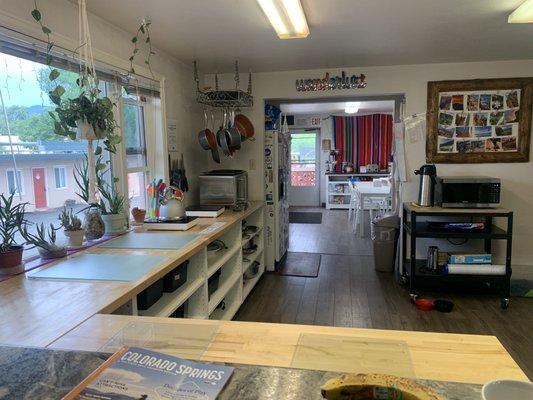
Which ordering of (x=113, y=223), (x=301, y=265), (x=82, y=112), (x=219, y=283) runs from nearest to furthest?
(x=82, y=112), (x=113, y=223), (x=219, y=283), (x=301, y=265)

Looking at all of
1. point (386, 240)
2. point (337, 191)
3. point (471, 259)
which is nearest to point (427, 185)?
point (471, 259)

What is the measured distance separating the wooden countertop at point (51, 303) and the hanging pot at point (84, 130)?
0.69 m

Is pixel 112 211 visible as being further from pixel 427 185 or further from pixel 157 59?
pixel 427 185

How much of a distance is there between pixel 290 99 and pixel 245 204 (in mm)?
1329

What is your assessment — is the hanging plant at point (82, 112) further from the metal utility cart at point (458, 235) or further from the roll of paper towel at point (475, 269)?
the roll of paper towel at point (475, 269)

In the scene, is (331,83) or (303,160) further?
(303,160)

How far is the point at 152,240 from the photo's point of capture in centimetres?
233

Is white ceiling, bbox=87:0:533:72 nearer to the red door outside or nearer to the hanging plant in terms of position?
the hanging plant

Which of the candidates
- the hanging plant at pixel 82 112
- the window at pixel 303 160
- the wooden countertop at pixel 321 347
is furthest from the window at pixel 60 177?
the window at pixel 303 160

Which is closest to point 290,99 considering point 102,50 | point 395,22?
point 395,22

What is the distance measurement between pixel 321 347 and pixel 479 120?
3619 mm

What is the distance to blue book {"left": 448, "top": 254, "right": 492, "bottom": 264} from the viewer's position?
348 cm

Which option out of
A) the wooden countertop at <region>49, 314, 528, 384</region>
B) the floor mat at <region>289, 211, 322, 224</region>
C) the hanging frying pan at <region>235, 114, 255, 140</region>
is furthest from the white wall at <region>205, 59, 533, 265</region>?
the floor mat at <region>289, 211, 322, 224</region>

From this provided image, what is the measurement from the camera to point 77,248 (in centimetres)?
211
